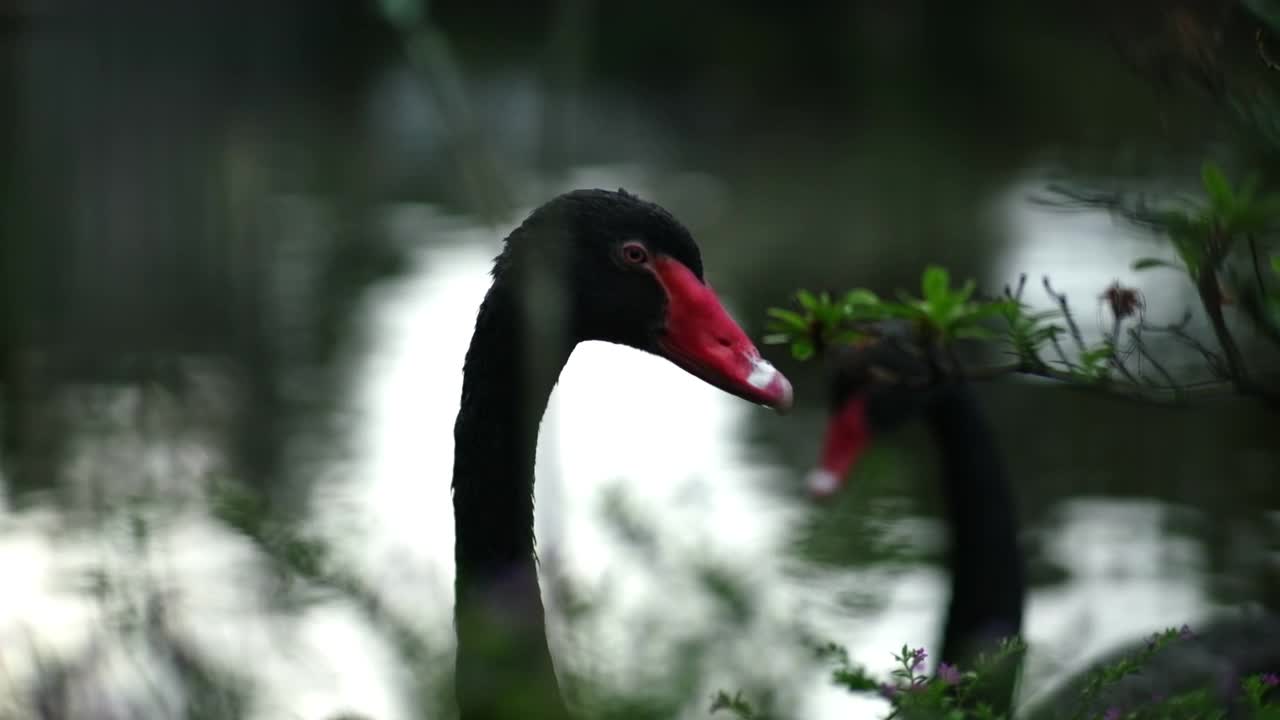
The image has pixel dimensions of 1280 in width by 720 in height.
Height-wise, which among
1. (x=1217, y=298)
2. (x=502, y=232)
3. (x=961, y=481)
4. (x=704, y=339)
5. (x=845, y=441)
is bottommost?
(x=1217, y=298)

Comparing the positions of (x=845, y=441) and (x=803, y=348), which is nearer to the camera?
(x=803, y=348)

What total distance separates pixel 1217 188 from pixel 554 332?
91 centimetres

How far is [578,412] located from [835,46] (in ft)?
27.1

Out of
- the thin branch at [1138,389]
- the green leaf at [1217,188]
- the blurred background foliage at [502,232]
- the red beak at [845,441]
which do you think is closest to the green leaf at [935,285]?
the thin branch at [1138,389]

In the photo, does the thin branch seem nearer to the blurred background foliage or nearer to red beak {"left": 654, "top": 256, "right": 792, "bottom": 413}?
the blurred background foliage

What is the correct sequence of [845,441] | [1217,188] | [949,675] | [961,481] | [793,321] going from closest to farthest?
[949,675]
[1217,188]
[793,321]
[961,481]
[845,441]

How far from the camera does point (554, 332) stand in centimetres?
226

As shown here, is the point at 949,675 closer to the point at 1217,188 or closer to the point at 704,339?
the point at 1217,188

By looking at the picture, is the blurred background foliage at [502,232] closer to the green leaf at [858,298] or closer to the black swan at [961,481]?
the green leaf at [858,298]

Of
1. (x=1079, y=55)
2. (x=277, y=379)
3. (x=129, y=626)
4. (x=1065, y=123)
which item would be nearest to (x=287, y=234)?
(x=277, y=379)

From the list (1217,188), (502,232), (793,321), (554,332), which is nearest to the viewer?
(1217,188)

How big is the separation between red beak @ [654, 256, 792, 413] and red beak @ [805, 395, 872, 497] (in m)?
1.68

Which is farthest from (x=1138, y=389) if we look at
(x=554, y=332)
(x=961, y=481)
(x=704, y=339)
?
(x=961, y=481)

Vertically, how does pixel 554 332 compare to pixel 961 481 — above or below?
below
